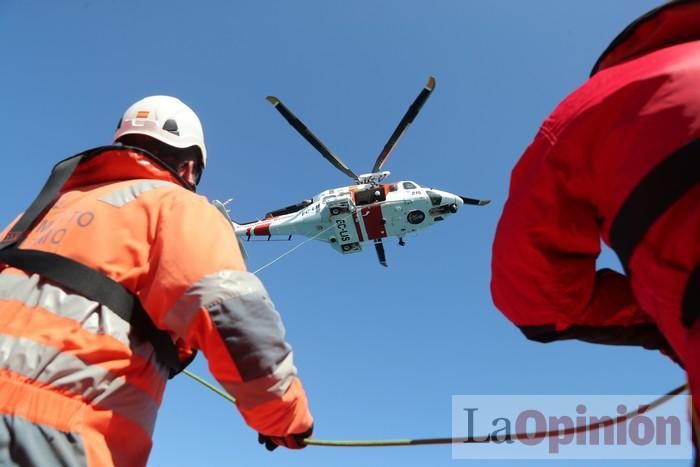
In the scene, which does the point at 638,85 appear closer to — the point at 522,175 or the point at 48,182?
the point at 522,175

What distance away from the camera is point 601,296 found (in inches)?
63.7

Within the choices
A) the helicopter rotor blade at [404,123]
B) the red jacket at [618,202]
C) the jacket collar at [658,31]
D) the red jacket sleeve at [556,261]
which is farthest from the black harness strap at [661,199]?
the helicopter rotor blade at [404,123]

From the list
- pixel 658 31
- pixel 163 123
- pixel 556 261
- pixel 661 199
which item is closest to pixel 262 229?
pixel 163 123

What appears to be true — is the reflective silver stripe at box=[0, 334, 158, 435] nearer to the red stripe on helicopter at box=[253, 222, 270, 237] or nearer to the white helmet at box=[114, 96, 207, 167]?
the white helmet at box=[114, 96, 207, 167]

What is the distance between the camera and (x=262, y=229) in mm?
21500

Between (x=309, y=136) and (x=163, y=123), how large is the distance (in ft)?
53.6

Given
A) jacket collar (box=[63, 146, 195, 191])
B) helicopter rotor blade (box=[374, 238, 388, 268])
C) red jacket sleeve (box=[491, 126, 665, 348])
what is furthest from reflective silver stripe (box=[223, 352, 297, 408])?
helicopter rotor blade (box=[374, 238, 388, 268])

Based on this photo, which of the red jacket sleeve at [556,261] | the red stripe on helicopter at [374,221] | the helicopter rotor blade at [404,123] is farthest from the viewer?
the red stripe on helicopter at [374,221]

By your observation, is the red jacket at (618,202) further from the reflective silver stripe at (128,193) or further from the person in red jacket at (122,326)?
the reflective silver stripe at (128,193)

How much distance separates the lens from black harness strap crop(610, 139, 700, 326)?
97 centimetres

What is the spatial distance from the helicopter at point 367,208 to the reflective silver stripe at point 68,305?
56.1 ft

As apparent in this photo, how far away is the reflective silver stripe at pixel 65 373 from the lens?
1420 millimetres

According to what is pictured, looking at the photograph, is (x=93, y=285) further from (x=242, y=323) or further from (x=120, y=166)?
(x=120, y=166)

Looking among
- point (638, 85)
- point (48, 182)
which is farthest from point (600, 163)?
point (48, 182)
